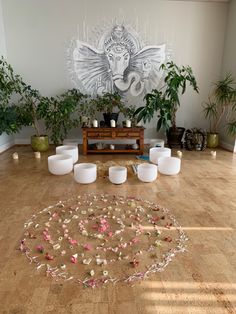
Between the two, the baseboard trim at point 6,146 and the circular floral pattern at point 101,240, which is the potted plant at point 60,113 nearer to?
the baseboard trim at point 6,146

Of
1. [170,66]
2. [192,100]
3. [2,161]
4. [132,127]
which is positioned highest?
[170,66]

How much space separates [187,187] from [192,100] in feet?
8.93

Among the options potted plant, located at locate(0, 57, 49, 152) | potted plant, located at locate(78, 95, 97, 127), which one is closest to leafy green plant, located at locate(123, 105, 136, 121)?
potted plant, located at locate(78, 95, 97, 127)

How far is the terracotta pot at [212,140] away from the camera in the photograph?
469 centimetres

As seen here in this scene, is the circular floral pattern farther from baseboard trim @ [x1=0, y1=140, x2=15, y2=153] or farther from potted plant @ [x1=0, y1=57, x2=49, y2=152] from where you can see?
baseboard trim @ [x1=0, y1=140, x2=15, y2=153]

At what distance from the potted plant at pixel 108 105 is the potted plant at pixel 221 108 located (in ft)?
5.90

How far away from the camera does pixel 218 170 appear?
11.1ft

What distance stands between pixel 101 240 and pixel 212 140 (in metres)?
3.61

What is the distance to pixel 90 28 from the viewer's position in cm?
449

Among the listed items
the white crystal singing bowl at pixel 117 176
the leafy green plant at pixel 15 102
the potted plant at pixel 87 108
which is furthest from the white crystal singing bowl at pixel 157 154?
the leafy green plant at pixel 15 102

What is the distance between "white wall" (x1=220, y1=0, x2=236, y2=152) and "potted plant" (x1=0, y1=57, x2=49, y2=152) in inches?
132

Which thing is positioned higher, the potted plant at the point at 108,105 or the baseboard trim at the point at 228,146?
the potted plant at the point at 108,105

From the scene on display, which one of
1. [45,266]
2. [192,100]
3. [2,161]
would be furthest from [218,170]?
[2,161]

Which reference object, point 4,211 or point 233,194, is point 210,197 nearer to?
point 233,194
